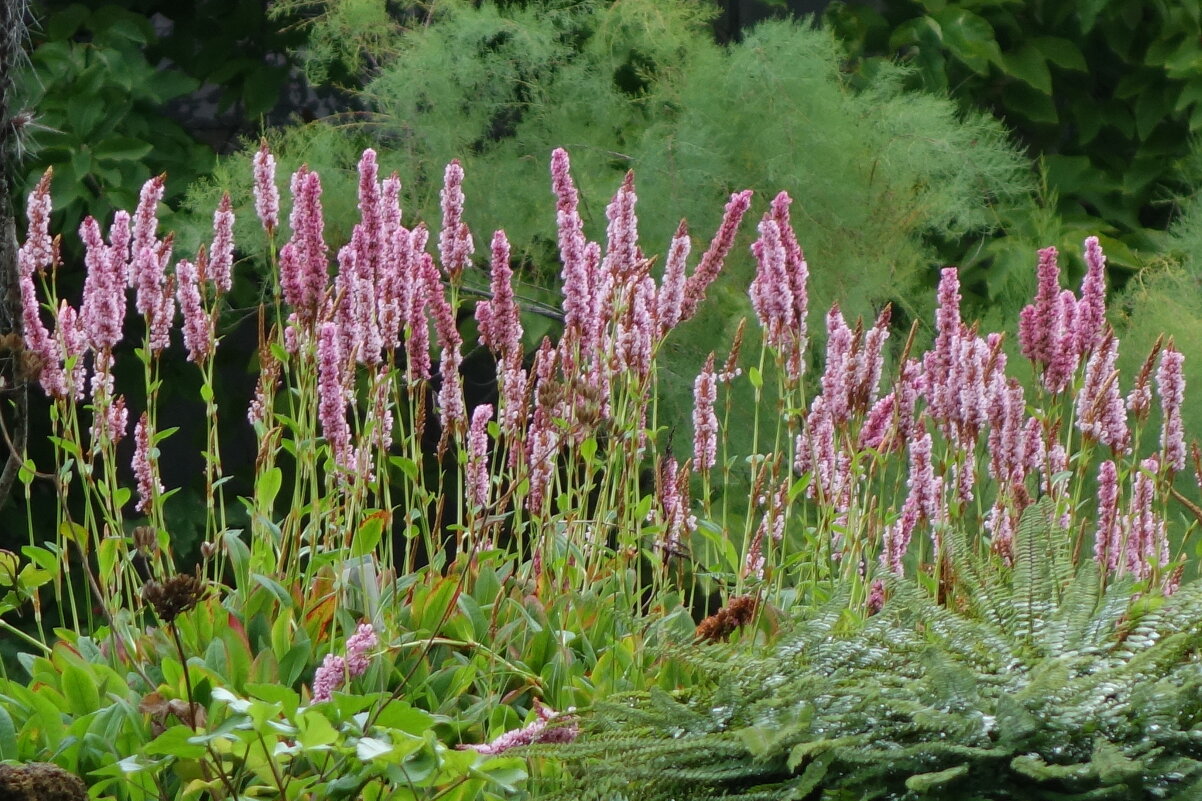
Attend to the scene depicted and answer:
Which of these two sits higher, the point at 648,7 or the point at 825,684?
the point at 648,7

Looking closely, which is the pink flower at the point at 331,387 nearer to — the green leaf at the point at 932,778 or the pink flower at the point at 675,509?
the pink flower at the point at 675,509

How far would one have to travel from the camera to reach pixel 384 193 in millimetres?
2080

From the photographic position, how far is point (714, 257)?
1.87 m

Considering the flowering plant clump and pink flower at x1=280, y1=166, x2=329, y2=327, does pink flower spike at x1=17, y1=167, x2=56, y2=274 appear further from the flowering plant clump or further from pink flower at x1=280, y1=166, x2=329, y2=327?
pink flower at x1=280, y1=166, x2=329, y2=327

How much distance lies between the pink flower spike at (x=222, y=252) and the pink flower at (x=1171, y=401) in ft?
4.67

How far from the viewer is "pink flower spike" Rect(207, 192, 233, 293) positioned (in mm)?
1890

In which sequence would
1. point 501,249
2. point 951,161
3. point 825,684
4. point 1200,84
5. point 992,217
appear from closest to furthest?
point 825,684, point 501,249, point 951,161, point 992,217, point 1200,84

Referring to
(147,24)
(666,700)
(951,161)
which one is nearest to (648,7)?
(951,161)

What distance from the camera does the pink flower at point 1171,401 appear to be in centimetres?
214

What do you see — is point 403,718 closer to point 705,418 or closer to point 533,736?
point 533,736

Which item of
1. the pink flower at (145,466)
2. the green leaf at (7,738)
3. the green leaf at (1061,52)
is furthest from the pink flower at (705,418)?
the green leaf at (1061,52)

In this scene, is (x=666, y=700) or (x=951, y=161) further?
(x=951, y=161)

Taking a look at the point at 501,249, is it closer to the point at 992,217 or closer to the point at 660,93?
the point at 660,93

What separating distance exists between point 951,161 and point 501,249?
7.75ft
